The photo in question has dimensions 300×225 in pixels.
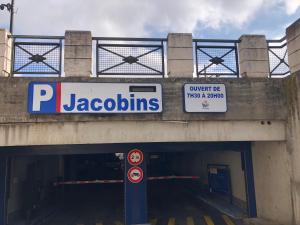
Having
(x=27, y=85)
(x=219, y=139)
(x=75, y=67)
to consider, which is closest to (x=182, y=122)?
(x=219, y=139)

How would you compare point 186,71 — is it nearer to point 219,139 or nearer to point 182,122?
point 182,122

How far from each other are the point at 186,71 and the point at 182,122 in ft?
6.09

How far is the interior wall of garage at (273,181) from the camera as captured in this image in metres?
9.88

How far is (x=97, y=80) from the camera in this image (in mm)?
9688

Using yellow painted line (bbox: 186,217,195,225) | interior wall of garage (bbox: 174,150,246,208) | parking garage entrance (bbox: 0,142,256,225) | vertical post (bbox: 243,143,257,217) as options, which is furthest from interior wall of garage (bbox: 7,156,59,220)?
vertical post (bbox: 243,143,257,217)

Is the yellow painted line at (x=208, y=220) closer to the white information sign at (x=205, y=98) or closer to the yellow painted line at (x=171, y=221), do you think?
the yellow painted line at (x=171, y=221)

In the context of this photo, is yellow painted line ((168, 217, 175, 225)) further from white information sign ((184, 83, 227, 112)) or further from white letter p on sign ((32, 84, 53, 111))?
white letter p on sign ((32, 84, 53, 111))

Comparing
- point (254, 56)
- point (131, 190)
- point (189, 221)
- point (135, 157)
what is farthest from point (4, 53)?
point (189, 221)

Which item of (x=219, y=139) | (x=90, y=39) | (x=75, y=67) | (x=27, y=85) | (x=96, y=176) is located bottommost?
(x=96, y=176)

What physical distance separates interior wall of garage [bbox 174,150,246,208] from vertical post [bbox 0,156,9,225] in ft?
28.4

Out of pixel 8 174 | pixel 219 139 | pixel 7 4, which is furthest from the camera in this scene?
pixel 7 4

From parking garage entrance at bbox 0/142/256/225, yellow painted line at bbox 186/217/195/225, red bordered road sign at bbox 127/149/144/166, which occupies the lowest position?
yellow painted line at bbox 186/217/195/225

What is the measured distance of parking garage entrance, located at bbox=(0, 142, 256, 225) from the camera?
Answer: 34.5ft

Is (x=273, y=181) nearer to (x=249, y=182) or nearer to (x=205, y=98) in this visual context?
(x=249, y=182)
